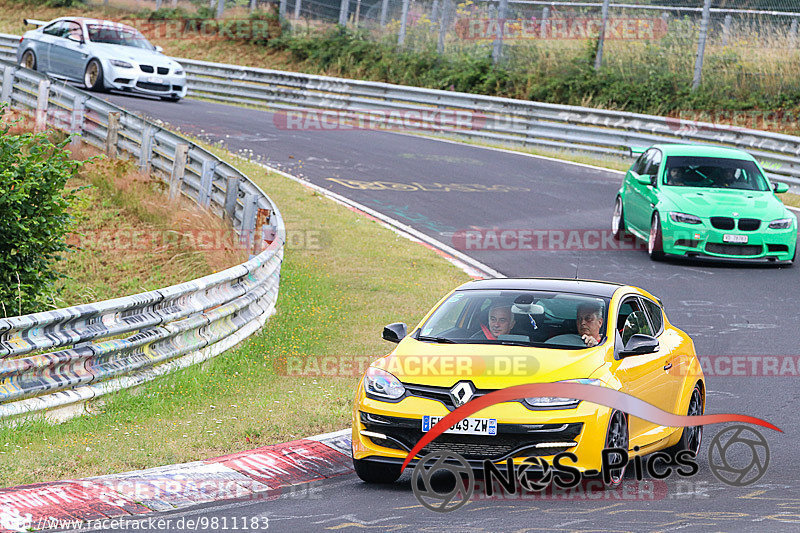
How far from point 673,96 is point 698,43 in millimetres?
1589

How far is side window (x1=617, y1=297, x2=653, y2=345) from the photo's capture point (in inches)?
358

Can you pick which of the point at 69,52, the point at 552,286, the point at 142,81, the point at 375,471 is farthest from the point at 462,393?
the point at 69,52

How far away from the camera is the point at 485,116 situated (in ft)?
98.1

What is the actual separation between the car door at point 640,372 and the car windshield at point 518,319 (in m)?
0.26

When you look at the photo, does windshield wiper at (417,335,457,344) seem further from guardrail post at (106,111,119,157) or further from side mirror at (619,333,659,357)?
guardrail post at (106,111,119,157)

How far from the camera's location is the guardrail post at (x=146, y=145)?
2108 cm

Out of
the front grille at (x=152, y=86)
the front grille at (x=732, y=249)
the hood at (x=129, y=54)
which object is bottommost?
the front grille at (x=732, y=249)

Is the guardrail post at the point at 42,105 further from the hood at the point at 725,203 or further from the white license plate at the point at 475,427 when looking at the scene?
the white license plate at the point at 475,427

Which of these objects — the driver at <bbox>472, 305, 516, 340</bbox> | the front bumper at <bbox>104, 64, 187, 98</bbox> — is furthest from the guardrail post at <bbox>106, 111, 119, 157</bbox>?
the driver at <bbox>472, 305, 516, 340</bbox>

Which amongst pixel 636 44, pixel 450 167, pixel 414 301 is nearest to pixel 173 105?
pixel 450 167

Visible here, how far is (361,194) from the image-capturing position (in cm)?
2289

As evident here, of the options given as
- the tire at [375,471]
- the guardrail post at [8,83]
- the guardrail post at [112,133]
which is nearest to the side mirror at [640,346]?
the tire at [375,471]

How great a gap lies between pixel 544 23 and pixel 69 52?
13.0 meters

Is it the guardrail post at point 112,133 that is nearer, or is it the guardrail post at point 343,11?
the guardrail post at point 112,133
